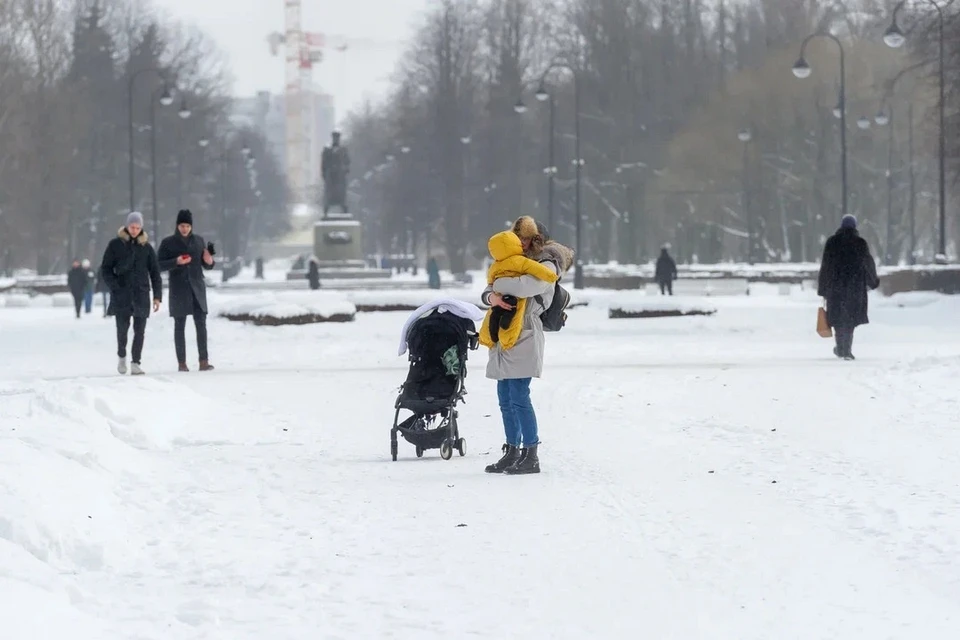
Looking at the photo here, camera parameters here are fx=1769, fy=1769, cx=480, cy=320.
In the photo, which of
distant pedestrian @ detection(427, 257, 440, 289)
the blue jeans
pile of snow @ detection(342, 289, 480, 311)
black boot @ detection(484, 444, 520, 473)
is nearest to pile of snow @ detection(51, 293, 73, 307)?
pile of snow @ detection(342, 289, 480, 311)

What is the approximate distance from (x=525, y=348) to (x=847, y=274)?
33.1ft

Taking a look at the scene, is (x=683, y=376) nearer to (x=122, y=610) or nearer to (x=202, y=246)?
(x=202, y=246)

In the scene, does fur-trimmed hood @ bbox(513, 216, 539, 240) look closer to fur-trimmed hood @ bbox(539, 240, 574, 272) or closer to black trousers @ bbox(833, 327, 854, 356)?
fur-trimmed hood @ bbox(539, 240, 574, 272)

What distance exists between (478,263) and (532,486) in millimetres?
91307

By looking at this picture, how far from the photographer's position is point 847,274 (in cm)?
1980

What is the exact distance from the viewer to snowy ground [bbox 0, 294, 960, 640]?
257 inches

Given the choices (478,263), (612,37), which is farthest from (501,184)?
(478,263)

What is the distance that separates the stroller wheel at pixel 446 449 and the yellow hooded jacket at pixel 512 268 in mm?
1105

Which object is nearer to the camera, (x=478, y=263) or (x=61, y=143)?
(x=61, y=143)

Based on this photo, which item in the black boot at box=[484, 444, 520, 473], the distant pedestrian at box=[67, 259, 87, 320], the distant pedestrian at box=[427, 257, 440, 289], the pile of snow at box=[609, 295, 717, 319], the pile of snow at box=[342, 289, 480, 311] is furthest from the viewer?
the distant pedestrian at box=[427, 257, 440, 289]

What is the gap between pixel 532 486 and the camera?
1004 centimetres

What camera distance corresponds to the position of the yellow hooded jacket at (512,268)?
407 inches

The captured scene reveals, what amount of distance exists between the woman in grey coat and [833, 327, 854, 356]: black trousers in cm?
1019

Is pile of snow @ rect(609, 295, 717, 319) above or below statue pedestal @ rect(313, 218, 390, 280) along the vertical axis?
below
